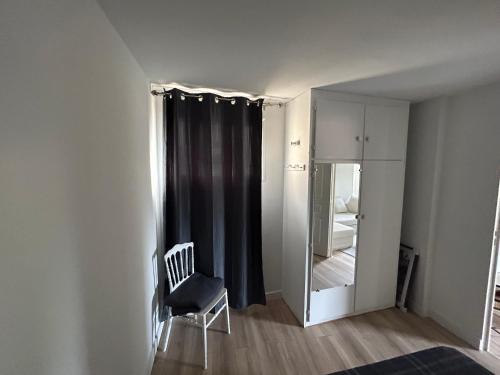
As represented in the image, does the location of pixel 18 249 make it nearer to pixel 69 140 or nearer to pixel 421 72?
pixel 69 140

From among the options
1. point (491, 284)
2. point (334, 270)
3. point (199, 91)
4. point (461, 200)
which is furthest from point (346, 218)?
point (199, 91)

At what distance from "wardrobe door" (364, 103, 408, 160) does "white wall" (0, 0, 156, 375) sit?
2.15m

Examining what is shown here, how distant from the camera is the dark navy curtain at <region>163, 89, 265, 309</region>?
219cm

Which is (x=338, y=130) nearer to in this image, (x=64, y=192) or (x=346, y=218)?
(x=346, y=218)

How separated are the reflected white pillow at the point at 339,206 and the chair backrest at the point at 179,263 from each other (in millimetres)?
1510

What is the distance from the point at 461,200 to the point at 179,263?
9.10 ft

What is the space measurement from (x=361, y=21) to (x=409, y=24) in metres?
0.25

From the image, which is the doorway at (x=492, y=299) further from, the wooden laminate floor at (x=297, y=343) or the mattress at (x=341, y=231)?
the mattress at (x=341, y=231)

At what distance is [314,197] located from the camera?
225cm

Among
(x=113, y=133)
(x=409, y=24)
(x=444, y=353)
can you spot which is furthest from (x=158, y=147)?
(x=444, y=353)

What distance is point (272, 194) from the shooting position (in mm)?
2729

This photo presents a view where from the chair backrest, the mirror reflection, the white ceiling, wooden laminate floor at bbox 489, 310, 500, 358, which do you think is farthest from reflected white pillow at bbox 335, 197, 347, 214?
wooden laminate floor at bbox 489, 310, 500, 358

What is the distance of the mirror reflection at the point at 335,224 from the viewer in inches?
89.7

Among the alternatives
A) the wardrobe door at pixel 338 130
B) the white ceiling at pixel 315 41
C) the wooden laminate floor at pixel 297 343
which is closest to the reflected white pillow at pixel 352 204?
the wardrobe door at pixel 338 130
